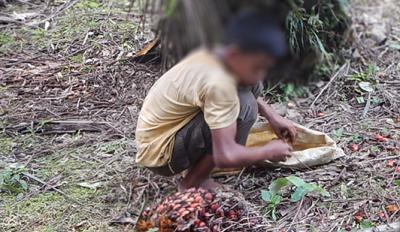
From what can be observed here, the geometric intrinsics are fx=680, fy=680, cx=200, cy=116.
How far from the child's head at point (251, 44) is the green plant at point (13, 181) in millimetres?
1850

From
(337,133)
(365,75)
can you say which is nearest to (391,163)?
(337,133)

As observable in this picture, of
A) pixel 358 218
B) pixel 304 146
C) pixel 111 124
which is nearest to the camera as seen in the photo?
pixel 358 218

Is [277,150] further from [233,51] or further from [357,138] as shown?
[233,51]

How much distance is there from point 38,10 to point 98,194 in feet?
5.93

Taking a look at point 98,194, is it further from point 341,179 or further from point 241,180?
point 341,179

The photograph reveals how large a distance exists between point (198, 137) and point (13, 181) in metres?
0.72

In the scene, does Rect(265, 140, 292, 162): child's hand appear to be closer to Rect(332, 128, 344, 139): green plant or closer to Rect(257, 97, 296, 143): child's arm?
Rect(257, 97, 296, 143): child's arm

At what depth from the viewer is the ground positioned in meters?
2.22

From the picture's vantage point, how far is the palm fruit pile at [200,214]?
1.96 metres

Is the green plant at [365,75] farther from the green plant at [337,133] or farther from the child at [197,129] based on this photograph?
the child at [197,129]

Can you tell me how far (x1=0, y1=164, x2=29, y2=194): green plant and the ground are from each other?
0.07 feet

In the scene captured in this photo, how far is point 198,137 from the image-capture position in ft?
7.00

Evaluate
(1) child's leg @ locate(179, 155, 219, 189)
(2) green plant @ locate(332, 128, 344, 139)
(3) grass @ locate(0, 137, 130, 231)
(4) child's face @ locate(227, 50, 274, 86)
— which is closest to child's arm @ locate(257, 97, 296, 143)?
(1) child's leg @ locate(179, 155, 219, 189)

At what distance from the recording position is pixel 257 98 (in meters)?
2.28
